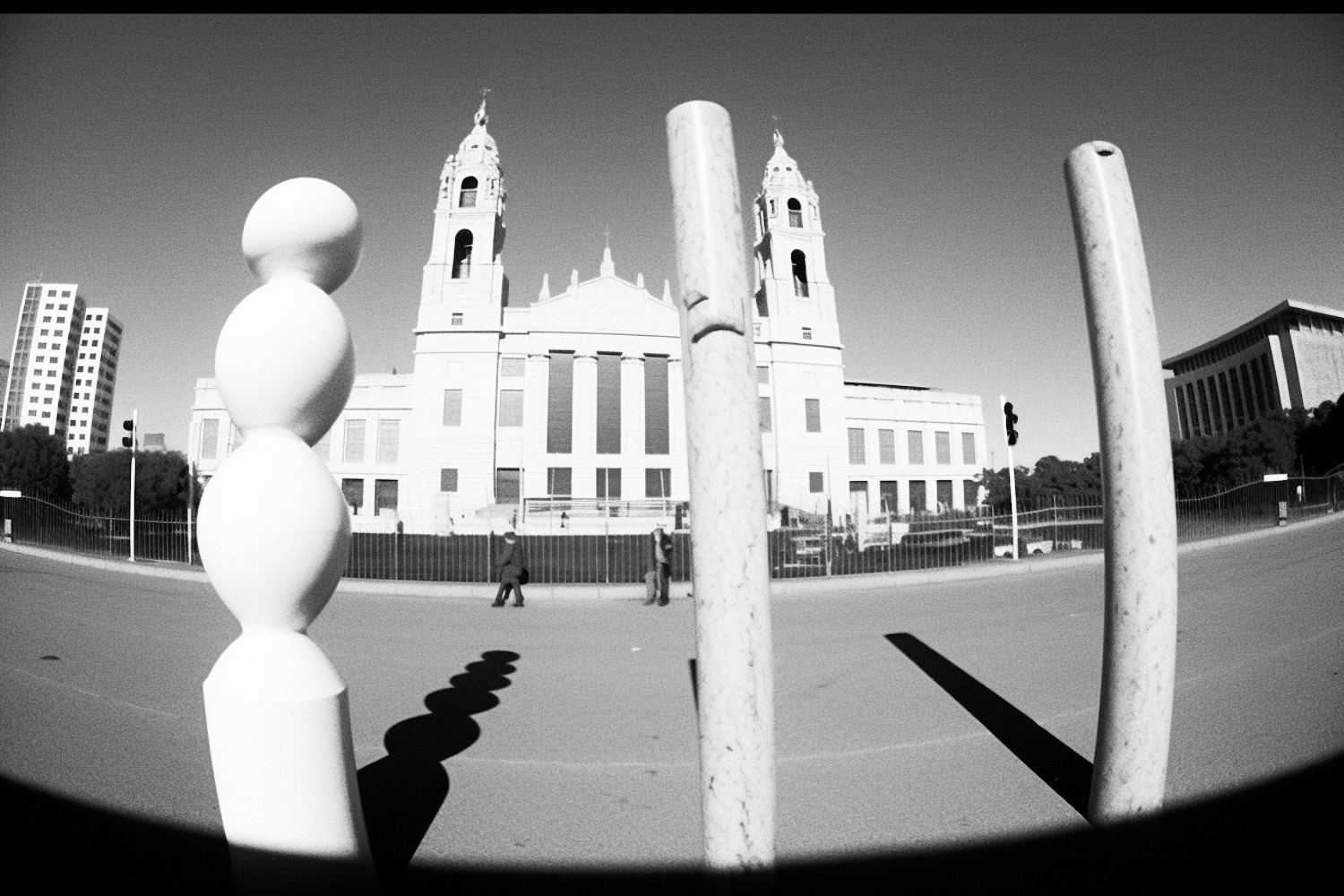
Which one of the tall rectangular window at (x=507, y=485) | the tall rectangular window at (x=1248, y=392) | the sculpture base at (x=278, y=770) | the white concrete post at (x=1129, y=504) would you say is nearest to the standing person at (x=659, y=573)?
the white concrete post at (x=1129, y=504)

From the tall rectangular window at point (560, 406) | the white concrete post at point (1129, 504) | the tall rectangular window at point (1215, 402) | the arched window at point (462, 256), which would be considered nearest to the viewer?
the white concrete post at point (1129, 504)

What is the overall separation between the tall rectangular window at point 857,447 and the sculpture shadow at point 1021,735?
5294cm

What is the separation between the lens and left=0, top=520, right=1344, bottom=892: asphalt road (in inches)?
98.3

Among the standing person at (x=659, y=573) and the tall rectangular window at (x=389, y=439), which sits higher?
the tall rectangular window at (x=389, y=439)

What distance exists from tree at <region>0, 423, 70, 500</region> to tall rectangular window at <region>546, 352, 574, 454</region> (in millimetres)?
33046

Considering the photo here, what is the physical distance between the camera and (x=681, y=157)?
1659 millimetres

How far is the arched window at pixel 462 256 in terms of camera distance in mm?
49188

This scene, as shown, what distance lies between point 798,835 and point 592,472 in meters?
45.5

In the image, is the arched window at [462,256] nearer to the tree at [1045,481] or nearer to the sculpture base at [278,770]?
the tree at [1045,481]

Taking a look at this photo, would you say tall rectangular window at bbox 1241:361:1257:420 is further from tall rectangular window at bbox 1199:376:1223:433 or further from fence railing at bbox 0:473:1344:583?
fence railing at bbox 0:473:1344:583

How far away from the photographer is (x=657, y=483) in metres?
47.6

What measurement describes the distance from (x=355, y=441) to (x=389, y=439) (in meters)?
2.95

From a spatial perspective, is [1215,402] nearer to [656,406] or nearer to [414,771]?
[656,406]

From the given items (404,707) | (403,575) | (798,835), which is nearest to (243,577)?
(798,835)
